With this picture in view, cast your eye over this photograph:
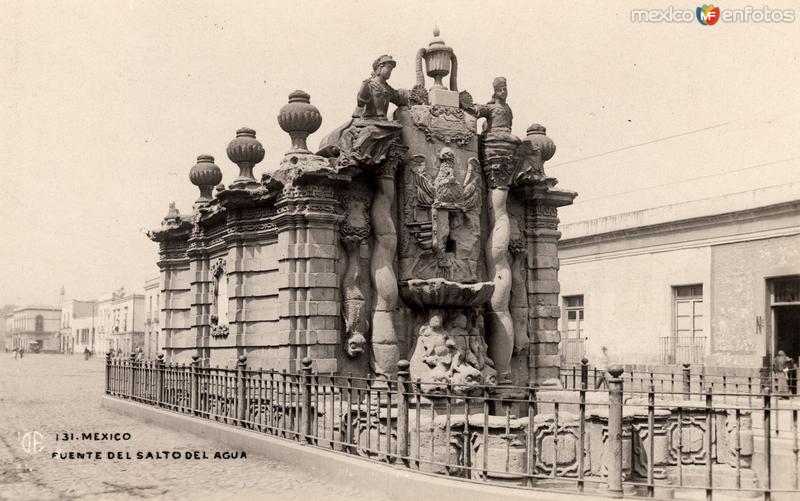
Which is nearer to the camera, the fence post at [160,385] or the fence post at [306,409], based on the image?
the fence post at [306,409]

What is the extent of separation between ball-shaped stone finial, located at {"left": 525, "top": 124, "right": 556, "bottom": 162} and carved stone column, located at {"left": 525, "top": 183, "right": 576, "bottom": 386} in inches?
51.8

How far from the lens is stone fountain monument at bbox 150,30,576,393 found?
13.2m

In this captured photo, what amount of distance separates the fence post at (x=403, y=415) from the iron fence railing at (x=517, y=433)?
0.01 meters

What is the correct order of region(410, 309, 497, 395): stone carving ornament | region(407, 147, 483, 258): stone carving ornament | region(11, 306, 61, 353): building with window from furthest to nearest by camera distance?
1. region(11, 306, 61, 353): building with window
2. region(407, 147, 483, 258): stone carving ornament
3. region(410, 309, 497, 395): stone carving ornament

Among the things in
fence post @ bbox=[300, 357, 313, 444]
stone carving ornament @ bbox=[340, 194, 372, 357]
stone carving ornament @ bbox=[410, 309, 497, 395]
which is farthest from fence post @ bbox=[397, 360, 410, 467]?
stone carving ornament @ bbox=[340, 194, 372, 357]

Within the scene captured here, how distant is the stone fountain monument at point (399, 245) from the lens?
13.2 metres

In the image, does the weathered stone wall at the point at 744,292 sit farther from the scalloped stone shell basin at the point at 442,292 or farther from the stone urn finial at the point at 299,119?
the stone urn finial at the point at 299,119

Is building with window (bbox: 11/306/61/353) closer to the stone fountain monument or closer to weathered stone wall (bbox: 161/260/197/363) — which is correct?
weathered stone wall (bbox: 161/260/197/363)

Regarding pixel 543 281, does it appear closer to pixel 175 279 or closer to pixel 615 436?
pixel 615 436

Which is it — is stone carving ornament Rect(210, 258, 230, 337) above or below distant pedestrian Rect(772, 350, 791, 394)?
above

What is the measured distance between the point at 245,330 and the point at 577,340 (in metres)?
16.4

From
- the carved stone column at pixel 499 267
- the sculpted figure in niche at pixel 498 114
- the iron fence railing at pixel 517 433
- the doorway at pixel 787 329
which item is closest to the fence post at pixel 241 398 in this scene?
the iron fence railing at pixel 517 433

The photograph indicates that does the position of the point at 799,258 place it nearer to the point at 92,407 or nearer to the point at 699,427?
the point at 699,427

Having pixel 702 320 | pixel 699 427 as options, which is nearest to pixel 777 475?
pixel 699 427
